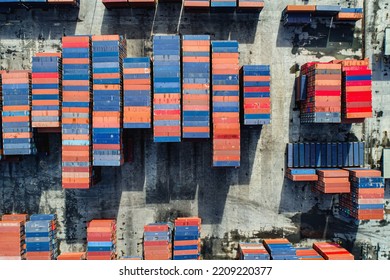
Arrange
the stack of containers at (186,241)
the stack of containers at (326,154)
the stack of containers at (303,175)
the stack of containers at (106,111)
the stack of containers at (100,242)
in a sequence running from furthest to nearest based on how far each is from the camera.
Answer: the stack of containers at (326,154)
the stack of containers at (186,241)
the stack of containers at (303,175)
the stack of containers at (100,242)
the stack of containers at (106,111)

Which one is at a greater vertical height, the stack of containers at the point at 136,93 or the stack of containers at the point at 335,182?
the stack of containers at the point at 136,93

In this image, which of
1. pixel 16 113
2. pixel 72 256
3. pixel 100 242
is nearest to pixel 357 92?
pixel 100 242

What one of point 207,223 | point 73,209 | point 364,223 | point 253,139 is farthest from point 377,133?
point 73,209

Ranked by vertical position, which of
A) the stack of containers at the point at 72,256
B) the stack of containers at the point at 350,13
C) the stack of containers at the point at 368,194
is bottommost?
the stack of containers at the point at 72,256

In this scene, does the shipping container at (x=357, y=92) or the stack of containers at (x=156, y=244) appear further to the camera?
the stack of containers at (x=156, y=244)

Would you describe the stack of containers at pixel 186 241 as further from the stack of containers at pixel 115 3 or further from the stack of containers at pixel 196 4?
Result: the stack of containers at pixel 115 3

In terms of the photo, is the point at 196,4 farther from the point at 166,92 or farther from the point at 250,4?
the point at 166,92

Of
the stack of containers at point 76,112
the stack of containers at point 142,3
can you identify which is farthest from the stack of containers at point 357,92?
the stack of containers at point 76,112

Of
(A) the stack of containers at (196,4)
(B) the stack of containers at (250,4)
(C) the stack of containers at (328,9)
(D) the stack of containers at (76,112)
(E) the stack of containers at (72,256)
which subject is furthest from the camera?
(E) the stack of containers at (72,256)
